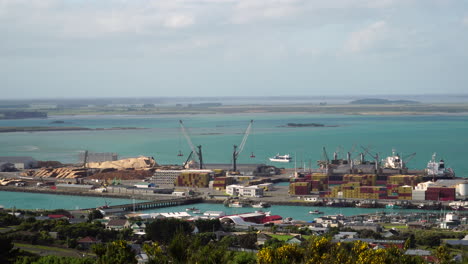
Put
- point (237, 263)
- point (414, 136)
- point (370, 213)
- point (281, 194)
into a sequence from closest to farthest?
1. point (237, 263)
2. point (370, 213)
3. point (281, 194)
4. point (414, 136)

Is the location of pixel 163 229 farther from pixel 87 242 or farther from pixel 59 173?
pixel 59 173

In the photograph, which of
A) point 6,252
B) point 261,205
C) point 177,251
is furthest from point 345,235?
point 177,251

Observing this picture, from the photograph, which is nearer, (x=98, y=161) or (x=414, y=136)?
(x=98, y=161)

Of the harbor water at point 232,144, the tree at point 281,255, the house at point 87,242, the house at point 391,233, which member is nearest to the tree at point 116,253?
the tree at point 281,255

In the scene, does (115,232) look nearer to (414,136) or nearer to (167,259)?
(167,259)

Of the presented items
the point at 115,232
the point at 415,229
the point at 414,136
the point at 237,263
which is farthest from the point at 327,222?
the point at 414,136
